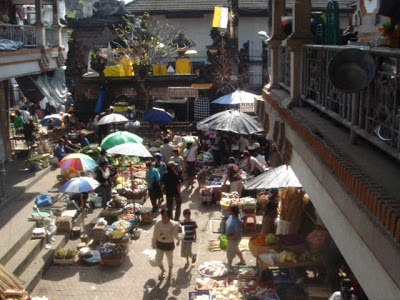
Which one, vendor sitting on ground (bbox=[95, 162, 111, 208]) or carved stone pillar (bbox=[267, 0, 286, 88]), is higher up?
carved stone pillar (bbox=[267, 0, 286, 88])

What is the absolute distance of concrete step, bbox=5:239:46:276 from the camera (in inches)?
391

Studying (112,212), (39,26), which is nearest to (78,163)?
(112,212)

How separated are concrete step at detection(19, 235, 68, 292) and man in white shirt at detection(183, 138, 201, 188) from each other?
228 inches

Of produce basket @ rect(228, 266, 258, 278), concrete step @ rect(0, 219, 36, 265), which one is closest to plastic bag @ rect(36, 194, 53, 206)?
concrete step @ rect(0, 219, 36, 265)

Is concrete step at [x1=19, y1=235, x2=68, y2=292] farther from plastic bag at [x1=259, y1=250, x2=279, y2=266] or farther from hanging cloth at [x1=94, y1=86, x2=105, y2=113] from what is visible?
hanging cloth at [x1=94, y1=86, x2=105, y2=113]

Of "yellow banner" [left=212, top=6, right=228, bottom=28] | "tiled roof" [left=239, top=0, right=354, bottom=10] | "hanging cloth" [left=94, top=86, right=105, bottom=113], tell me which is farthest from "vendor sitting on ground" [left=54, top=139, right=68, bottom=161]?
"tiled roof" [left=239, top=0, right=354, bottom=10]

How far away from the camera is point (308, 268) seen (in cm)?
955

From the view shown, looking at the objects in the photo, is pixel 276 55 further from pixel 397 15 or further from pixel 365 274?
pixel 365 274

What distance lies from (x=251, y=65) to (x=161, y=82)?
310 inches

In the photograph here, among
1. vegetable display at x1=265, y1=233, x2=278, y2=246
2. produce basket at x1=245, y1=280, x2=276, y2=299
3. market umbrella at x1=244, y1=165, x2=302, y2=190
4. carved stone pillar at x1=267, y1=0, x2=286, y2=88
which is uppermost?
carved stone pillar at x1=267, y1=0, x2=286, y2=88

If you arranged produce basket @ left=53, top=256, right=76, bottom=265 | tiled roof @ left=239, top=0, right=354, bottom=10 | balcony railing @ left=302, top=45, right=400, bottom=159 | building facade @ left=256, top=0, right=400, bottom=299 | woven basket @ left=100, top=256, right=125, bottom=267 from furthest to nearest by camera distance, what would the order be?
tiled roof @ left=239, top=0, right=354, bottom=10
produce basket @ left=53, top=256, right=76, bottom=265
woven basket @ left=100, top=256, right=125, bottom=267
balcony railing @ left=302, top=45, right=400, bottom=159
building facade @ left=256, top=0, right=400, bottom=299

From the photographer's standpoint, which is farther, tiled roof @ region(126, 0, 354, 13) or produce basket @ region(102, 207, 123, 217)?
tiled roof @ region(126, 0, 354, 13)

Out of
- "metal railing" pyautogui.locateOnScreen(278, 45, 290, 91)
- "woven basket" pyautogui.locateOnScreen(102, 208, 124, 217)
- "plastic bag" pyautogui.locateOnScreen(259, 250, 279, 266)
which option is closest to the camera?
"plastic bag" pyautogui.locateOnScreen(259, 250, 279, 266)

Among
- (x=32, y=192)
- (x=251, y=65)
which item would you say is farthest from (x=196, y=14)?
(x=32, y=192)
